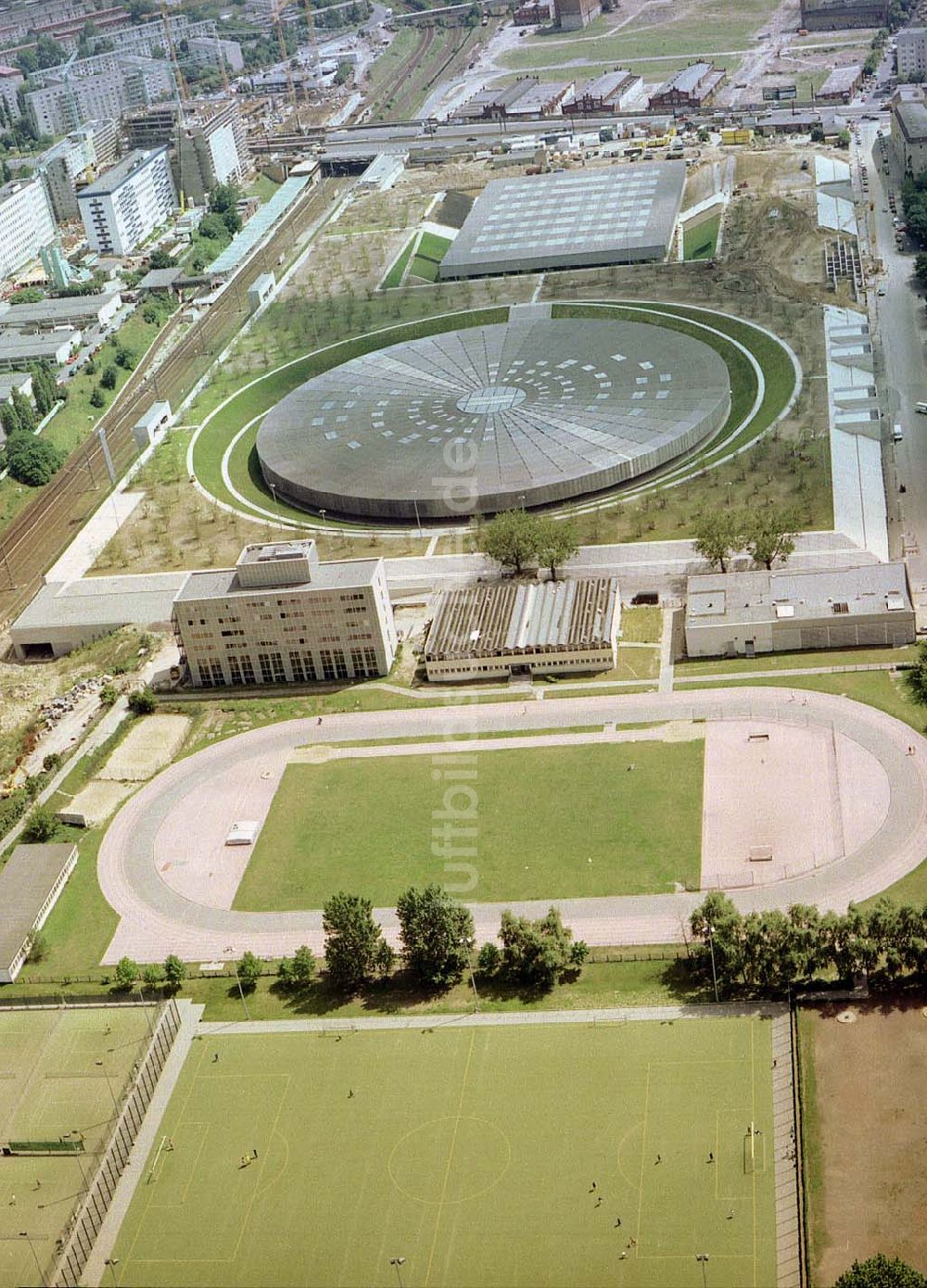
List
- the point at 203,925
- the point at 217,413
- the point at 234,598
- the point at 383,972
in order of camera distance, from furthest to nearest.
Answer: the point at 217,413
the point at 234,598
the point at 203,925
the point at 383,972

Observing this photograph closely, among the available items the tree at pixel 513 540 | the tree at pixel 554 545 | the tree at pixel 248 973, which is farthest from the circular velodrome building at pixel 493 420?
the tree at pixel 248 973

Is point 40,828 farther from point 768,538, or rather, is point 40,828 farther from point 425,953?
point 768,538

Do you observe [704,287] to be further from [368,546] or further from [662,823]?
[662,823]

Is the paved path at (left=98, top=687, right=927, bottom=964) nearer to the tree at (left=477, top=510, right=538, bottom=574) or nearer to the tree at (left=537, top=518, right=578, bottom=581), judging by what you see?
the tree at (left=537, top=518, right=578, bottom=581)

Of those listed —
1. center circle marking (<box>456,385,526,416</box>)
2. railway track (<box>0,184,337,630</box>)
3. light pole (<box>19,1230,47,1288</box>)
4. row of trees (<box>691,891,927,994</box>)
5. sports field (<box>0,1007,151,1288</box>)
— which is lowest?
railway track (<box>0,184,337,630</box>)

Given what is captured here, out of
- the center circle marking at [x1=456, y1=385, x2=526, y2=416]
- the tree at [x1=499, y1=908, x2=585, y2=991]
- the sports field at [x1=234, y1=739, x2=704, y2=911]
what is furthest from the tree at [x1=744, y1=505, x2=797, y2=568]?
the tree at [x1=499, y1=908, x2=585, y2=991]

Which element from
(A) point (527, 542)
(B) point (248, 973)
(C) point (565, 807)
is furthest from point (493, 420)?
(B) point (248, 973)

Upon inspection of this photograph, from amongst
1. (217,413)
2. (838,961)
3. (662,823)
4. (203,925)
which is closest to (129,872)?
(203,925)
